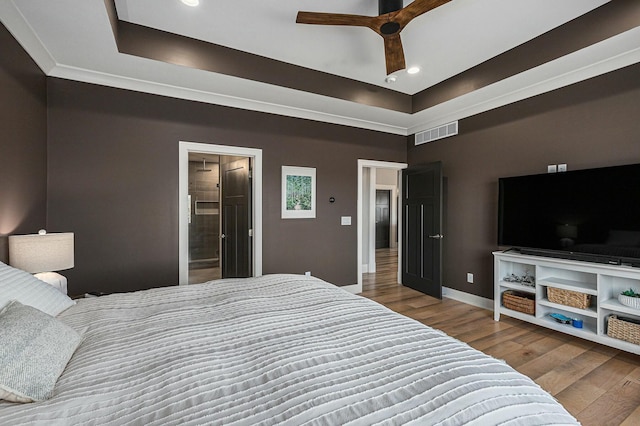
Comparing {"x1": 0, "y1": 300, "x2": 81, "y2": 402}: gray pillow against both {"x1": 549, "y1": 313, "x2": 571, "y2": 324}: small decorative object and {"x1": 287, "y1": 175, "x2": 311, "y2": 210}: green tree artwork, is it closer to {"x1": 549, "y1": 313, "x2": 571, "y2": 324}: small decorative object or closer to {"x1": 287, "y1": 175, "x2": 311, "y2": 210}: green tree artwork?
{"x1": 287, "y1": 175, "x2": 311, "y2": 210}: green tree artwork

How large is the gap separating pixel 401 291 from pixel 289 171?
253 centimetres

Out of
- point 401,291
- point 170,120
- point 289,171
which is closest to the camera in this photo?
point 170,120

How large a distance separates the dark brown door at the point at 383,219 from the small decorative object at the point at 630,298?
6.72 metres

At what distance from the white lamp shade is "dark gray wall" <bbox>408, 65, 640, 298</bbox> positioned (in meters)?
4.31

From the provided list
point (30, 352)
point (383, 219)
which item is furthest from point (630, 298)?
point (383, 219)

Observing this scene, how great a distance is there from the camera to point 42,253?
2.07m

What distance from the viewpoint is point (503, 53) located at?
3043 mm

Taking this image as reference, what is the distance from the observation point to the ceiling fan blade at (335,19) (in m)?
2.12

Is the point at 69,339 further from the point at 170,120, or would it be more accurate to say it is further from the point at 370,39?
the point at 370,39

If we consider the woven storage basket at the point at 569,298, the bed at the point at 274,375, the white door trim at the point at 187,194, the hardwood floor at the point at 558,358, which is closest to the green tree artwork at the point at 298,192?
the white door trim at the point at 187,194

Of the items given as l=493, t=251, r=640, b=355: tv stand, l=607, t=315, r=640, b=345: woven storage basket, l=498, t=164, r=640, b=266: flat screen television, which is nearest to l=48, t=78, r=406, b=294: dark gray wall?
l=493, t=251, r=640, b=355: tv stand

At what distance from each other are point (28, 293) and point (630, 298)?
13.4ft

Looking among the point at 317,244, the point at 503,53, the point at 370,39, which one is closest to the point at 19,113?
the point at 370,39

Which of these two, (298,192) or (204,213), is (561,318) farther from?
(204,213)
